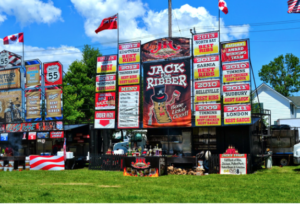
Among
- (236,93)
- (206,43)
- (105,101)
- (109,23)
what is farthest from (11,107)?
(236,93)

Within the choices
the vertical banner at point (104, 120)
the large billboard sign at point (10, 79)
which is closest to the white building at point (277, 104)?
the vertical banner at point (104, 120)

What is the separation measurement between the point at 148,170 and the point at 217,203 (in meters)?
10.1

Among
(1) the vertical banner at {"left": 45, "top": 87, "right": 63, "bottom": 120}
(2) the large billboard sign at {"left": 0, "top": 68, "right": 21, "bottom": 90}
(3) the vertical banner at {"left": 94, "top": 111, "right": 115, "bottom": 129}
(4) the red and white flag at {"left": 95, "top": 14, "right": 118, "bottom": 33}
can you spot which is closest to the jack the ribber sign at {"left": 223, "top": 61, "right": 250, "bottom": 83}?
(3) the vertical banner at {"left": 94, "top": 111, "right": 115, "bottom": 129}

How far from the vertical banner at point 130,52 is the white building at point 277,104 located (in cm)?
2852

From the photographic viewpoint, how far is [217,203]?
35.5ft

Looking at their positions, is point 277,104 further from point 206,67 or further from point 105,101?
point 105,101

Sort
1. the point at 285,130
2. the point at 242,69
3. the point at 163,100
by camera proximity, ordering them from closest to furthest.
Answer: the point at 242,69
the point at 163,100
the point at 285,130

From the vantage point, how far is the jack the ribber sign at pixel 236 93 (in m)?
23.2

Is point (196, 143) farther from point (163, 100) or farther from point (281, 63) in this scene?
point (281, 63)

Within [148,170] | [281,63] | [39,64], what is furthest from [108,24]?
[281,63]

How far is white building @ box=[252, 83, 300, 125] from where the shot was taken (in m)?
51.0

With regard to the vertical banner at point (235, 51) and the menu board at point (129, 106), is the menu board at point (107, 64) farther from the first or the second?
the vertical banner at point (235, 51)

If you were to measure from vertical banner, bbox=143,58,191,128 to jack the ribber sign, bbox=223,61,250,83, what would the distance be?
9.04 feet

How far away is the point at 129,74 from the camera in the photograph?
2703cm
